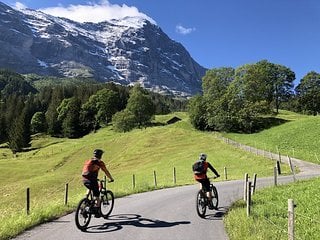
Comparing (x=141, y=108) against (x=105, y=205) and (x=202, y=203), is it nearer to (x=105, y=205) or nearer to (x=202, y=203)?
(x=202, y=203)

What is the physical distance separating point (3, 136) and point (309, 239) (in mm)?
147984

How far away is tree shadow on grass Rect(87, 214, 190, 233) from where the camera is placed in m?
14.3

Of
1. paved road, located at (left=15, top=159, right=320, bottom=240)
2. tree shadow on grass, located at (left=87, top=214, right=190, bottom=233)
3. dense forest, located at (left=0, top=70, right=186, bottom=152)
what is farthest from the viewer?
dense forest, located at (left=0, top=70, right=186, bottom=152)

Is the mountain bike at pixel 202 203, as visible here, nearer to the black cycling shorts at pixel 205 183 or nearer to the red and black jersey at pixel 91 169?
the black cycling shorts at pixel 205 183

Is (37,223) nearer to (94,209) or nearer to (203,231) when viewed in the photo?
(94,209)

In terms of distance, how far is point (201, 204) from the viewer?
663 inches

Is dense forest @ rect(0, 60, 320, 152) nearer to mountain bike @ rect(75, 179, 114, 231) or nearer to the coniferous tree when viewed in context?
the coniferous tree

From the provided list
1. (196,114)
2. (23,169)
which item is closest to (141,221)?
(23,169)

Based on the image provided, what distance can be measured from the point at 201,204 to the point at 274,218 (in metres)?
3.31

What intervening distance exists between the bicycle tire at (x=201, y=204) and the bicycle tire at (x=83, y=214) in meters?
4.38

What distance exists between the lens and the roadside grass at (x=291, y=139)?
58.1 metres

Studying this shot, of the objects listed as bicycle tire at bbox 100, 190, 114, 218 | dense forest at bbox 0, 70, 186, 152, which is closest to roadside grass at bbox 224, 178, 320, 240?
bicycle tire at bbox 100, 190, 114, 218

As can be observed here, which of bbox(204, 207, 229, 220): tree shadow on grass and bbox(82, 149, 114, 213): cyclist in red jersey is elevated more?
bbox(82, 149, 114, 213): cyclist in red jersey

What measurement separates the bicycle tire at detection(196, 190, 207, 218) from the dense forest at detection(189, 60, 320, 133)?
78.6m
